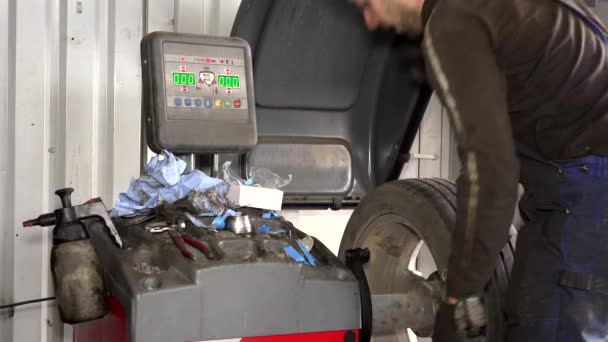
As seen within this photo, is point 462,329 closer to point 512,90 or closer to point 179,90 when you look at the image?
point 512,90

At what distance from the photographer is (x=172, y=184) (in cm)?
141

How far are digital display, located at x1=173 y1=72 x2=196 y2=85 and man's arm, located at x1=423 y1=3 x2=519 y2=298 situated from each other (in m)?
0.67

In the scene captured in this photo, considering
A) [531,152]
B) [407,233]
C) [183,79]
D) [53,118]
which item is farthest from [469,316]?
[53,118]

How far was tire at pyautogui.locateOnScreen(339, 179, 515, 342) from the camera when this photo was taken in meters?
1.33

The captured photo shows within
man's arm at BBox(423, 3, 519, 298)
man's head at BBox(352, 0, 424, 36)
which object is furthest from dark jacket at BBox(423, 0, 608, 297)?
man's head at BBox(352, 0, 424, 36)

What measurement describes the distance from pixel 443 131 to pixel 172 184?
1.43 meters

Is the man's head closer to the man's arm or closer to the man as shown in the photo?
the man

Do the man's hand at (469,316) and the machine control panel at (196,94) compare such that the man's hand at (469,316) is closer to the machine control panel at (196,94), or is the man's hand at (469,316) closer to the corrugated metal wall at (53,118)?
the machine control panel at (196,94)

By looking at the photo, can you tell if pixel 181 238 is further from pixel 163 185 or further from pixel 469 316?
pixel 469 316

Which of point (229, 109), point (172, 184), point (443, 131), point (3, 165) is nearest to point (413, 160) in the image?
point (443, 131)

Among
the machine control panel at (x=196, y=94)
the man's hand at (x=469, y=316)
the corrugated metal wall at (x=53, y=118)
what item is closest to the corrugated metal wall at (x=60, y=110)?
the corrugated metal wall at (x=53, y=118)

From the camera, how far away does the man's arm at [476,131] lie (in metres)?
1.01

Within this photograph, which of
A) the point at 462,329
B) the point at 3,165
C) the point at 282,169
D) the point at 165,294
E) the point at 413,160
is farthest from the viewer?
the point at 413,160

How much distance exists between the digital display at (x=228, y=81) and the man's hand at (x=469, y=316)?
0.78 meters
